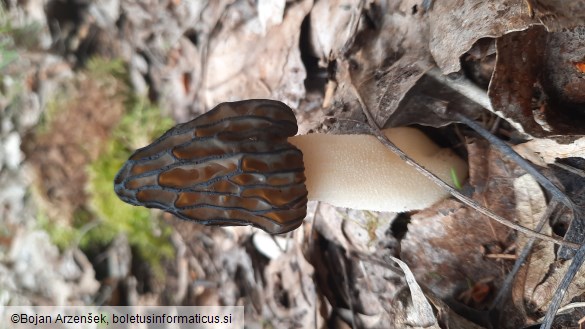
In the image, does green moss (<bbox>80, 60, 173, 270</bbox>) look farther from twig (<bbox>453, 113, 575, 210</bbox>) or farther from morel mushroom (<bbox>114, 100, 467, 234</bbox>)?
twig (<bbox>453, 113, 575, 210</bbox>)

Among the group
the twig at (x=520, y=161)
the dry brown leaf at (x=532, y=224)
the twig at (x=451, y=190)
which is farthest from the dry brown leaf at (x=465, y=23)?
the dry brown leaf at (x=532, y=224)

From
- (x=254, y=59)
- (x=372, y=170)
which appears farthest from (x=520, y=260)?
(x=254, y=59)

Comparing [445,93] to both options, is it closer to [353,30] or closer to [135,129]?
[353,30]

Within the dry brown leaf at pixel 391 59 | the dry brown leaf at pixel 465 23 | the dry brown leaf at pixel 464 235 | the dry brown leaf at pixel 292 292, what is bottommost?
the dry brown leaf at pixel 292 292

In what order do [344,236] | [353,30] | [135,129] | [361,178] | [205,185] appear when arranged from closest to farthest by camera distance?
[205,185] < [361,178] < [353,30] < [344,236] < [135,129]

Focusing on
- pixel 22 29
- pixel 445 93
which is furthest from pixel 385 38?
pixel 22 29

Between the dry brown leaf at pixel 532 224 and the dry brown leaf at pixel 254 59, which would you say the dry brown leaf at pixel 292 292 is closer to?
the dry brown leaf at pixel 254 59

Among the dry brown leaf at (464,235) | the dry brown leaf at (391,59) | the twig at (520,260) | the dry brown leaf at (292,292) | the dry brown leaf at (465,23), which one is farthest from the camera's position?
the dry brown leaf at (292,292)

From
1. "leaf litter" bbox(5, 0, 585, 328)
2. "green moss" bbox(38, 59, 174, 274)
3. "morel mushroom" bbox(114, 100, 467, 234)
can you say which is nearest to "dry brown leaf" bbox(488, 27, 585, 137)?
"leaf litter" bbox(5, 0, 585, 328)
